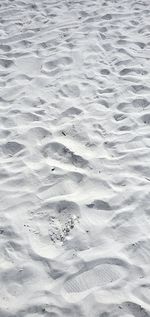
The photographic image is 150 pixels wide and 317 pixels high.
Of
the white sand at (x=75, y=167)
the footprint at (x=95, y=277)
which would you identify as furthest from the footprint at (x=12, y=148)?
the footprint at (x=95, y=277)

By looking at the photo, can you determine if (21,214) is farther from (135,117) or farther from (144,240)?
(135,117)

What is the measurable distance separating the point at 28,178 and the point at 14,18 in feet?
11.0

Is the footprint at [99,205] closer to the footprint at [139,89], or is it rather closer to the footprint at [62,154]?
the footprint at [62,154]

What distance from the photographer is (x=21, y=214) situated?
2.94m

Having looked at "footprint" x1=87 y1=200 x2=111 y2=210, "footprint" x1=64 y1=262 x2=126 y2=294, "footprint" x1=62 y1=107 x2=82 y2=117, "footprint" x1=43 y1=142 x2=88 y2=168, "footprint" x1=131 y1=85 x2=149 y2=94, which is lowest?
"footprint" x1=64 y1=262 x2=126 y2=294

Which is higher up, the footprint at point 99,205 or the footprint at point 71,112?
the footprint at point 71,112

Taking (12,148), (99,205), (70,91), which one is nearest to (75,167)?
(99,205)

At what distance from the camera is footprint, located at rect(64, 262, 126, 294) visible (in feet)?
8.07

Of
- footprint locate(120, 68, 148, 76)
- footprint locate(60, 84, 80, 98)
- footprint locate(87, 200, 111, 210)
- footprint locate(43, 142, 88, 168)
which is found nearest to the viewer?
footprint locate(87, 200, 111, 210)

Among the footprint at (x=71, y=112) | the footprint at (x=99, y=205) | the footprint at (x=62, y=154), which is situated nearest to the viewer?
the footprint at (x=99, y=205)

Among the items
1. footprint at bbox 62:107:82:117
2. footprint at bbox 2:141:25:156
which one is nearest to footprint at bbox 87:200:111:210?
footprint at bbox 2:141:25:156

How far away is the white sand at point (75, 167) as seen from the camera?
246 centimetres

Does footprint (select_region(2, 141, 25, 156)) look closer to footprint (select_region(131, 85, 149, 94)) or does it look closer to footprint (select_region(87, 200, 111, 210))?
footprint (select_region(87, 200, 111, 210))

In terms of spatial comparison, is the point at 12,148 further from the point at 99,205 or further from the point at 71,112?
the point at 99,205
